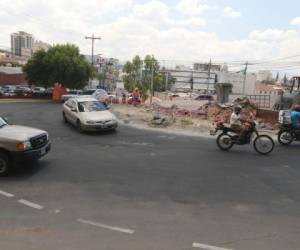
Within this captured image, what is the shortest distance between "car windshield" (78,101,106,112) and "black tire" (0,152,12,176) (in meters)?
9.02

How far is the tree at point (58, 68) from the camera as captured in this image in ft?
146

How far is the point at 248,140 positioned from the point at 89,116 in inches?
298

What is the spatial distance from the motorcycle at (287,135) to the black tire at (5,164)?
10233 millimetres

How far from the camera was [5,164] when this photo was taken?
9.37 m

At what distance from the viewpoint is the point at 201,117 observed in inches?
931

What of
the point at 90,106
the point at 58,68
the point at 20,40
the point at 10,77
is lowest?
the point at 10,77

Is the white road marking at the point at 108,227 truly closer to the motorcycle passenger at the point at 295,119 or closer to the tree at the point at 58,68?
the motorcycle passenger at the point at 295,119

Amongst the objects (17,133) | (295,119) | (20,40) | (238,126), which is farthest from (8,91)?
(20,40)

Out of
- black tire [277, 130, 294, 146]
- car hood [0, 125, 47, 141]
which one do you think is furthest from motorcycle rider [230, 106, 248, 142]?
car hood [0, 125, 47, 141]

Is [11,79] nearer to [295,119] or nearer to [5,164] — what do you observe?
[295,119]

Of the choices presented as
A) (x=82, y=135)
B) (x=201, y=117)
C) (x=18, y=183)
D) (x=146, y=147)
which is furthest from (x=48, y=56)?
(x=18, y=183)

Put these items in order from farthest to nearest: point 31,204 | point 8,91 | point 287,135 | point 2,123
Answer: point 8,91, point 287,135, point 2,123, point 31,204

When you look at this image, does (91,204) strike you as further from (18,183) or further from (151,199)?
(18,183)

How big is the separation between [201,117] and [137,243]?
60.7 ft
